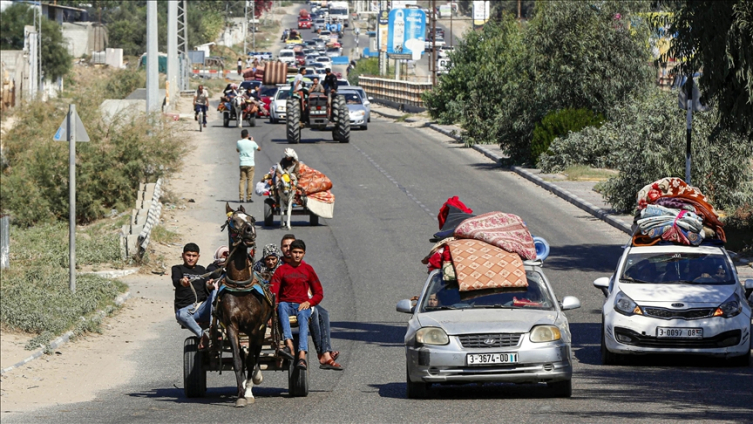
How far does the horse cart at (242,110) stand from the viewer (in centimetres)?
4878

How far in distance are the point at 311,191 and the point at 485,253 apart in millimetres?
14587

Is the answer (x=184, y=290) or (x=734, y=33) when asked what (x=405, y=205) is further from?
(x=184, y=290)

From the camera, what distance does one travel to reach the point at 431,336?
11555 mm

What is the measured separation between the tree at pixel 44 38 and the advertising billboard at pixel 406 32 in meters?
30.2

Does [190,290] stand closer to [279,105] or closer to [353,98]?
[279,105]

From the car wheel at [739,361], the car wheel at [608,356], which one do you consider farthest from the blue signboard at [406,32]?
the car wheel at [739,361]

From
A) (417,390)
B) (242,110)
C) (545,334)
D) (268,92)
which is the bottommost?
(417,390)

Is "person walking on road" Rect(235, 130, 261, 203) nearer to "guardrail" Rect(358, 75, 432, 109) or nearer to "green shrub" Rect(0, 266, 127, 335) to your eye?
"green shrub" Rect(0, 266, 127, 335)

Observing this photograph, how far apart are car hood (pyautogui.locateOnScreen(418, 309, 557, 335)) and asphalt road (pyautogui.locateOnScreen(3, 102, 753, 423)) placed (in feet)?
2.54

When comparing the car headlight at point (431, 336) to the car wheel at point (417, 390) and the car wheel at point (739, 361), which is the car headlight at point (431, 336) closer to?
the car wheel at point (417, 390)

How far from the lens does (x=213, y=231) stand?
27.4m

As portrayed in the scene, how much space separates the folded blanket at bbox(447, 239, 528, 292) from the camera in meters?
12.2

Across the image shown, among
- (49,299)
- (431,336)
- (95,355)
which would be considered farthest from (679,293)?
(49,299)

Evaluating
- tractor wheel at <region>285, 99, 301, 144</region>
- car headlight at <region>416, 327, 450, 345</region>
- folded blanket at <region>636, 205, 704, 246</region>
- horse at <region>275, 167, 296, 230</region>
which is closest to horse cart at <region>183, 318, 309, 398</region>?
car headlight at <region>416, 327, 450, 345</region>
